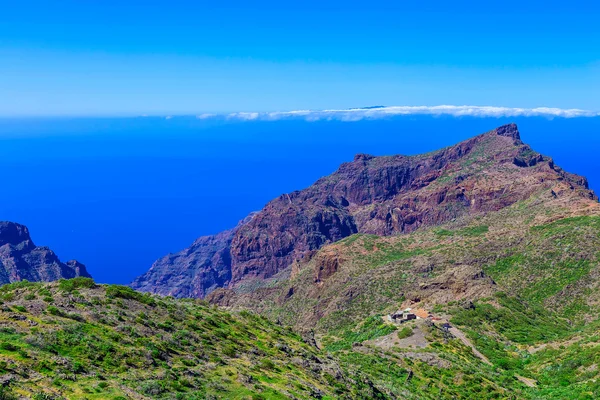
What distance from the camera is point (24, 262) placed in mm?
151250

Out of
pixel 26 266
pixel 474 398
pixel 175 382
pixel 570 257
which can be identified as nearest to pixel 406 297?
pixel 570 257

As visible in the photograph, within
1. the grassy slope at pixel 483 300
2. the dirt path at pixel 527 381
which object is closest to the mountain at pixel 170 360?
the grassy slope at pixel 483 300

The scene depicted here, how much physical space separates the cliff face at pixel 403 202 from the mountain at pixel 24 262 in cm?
4829

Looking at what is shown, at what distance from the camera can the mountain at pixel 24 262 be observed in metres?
144

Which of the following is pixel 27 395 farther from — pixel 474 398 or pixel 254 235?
pixel 254 235

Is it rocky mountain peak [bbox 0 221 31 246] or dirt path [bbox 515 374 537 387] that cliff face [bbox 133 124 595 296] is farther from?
dirt path [bbox 515 374 537 387]

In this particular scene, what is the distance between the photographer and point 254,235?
602ft

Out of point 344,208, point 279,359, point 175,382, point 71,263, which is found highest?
point 175,382

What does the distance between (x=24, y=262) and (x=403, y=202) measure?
123 m

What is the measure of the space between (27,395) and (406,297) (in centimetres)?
6291

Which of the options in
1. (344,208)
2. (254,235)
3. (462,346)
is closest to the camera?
(462,346)

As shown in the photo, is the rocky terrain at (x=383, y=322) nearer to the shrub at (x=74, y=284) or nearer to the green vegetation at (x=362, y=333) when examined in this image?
the shrub at (x=74, y=284)

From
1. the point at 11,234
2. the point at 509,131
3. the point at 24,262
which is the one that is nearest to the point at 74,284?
the point at 24,262

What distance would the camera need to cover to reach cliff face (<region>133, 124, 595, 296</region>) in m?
142
